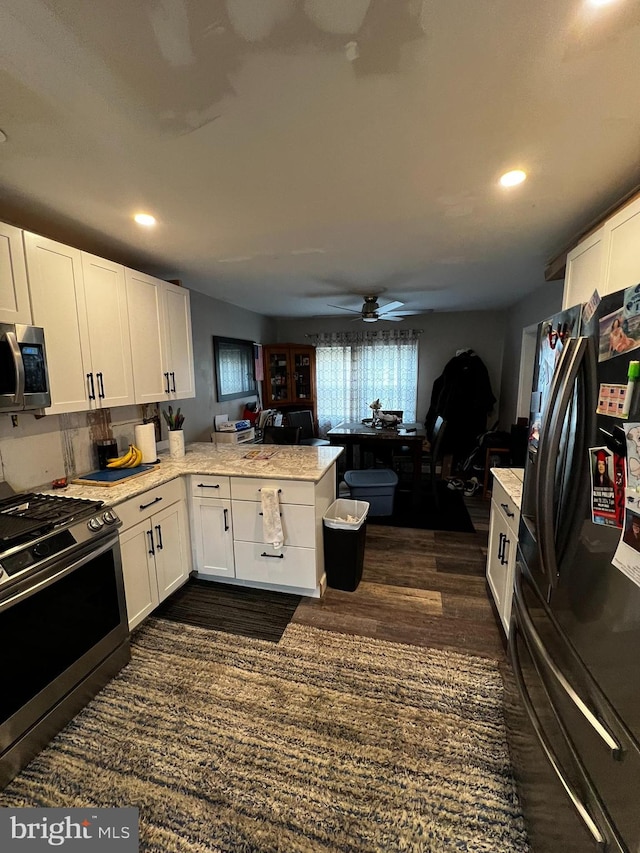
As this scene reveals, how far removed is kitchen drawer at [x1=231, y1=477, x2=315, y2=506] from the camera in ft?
7.45

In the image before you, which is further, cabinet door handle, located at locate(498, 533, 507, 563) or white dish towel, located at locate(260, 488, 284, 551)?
white dish towel, located at locate(260, 488, 284, 551)

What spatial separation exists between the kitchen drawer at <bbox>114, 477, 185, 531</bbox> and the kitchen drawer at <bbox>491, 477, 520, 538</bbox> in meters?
2.08

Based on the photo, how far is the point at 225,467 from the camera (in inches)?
98.5

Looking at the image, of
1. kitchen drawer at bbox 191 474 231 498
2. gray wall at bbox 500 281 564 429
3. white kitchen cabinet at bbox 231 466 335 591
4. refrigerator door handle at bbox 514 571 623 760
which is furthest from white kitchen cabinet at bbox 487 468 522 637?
gray wall at bbox 500 281 564 429

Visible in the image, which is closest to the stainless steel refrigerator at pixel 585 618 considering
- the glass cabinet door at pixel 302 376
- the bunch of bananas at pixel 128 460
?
the bunch of bananas at pixel 128 460

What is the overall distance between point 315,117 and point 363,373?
4.65m

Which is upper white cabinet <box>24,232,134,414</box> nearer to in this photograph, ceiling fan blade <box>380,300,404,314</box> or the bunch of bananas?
the bunch of bananas

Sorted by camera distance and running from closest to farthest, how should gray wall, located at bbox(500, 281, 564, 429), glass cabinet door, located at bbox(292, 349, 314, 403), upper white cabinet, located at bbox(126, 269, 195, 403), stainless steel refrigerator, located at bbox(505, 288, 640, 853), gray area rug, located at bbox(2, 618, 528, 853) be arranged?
stainless steel refrigerator, located at bbox(505, 288, 640, 853), gray area rug, located at bbox(2, 618, 528, 853), upper white cabinet, located at bbox(126, 269, 195, 403), gray wall, located at bbox(500, 281, 564, 429), glass cabinet door, located at bbox(292, 349, 314, 403)

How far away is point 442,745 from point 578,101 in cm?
247

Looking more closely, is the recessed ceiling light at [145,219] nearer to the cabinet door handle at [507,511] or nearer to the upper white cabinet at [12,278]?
the upper white cabinet at [12,278]

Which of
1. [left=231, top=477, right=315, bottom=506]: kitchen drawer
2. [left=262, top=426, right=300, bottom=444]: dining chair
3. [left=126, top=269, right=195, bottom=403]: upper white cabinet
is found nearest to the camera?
[left=231, top=477, right=315, bottom=506]: kitchen drawer

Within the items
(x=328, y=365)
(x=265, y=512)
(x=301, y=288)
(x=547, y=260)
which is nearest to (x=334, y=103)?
(x=265, y=512)

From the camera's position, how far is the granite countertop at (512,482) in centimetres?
188

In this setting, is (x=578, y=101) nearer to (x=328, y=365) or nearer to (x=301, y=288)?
(x=301, y=288)
